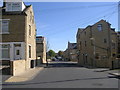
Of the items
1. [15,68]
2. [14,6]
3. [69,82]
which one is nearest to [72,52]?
[14,6]

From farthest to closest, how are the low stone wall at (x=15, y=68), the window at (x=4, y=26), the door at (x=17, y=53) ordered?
the door at (x=17, y=53)
the window at (x=4, y=26)
the low stone wall at (x=15, y=68)

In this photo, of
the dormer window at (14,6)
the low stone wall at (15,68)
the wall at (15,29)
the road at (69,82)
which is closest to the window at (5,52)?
the wall at (15,29)

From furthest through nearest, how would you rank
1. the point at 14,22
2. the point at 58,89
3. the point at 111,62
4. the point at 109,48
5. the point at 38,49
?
the point at 38,49 < the point at 109,48 < the point at 111,62 < the point at 14,22 < the point at 58,89

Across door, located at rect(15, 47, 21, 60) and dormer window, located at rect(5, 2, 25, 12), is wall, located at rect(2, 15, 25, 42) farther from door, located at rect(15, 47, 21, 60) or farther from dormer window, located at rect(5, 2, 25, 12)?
dormer window, located at rect(5, 2, 25, 12)

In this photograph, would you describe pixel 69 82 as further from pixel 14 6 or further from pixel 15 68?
pixel 14 6

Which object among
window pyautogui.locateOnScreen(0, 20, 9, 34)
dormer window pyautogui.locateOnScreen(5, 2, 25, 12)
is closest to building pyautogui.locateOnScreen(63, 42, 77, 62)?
dormer window pyautogui.locateOnScreen(5, 2, 25, 12)

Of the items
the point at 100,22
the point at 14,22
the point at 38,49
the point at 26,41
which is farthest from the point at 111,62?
the point at 38,49

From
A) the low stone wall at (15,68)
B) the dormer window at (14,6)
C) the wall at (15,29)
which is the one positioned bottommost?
the low stone wall at (15,68)

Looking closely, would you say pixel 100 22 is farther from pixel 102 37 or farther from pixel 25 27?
pixel 25 27

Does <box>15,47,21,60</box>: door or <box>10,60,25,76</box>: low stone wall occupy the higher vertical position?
<box>15,47,21,60</box>: door

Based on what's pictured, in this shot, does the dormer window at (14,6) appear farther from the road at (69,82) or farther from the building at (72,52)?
the building at (72,52)

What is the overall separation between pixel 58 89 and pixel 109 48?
113ft

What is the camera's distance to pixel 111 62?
2891 cm

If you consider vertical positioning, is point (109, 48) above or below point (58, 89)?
above
